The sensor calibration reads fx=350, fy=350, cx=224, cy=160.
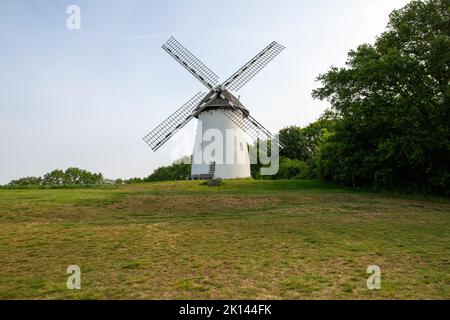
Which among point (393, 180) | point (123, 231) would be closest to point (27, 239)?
point (123, 231)

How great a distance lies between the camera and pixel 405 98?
2912cm

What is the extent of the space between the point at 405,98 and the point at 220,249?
24.4m

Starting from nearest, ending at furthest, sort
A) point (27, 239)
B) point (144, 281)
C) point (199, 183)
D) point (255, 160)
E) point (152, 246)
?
point (144, 281), point (152, 246), point (27, 239), point (199, 183), point (255, 160)

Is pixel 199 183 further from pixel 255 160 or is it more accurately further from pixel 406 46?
pixel 255 160

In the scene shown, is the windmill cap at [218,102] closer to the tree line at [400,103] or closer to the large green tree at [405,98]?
the tree line at [400,103]

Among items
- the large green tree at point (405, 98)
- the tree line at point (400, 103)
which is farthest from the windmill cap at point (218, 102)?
the large green tree at point (405, 98)

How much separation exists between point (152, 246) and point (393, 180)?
2526cm

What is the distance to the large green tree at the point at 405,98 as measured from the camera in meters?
27.2

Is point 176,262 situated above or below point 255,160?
below

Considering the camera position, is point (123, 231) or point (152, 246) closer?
point (152, 246)

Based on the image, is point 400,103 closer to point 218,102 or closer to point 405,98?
point 405,98

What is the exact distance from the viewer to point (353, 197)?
2767 centimetres

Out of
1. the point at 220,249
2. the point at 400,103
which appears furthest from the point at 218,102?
the point at 220,249

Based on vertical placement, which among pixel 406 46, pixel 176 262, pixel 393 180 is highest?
pixel 406 46
